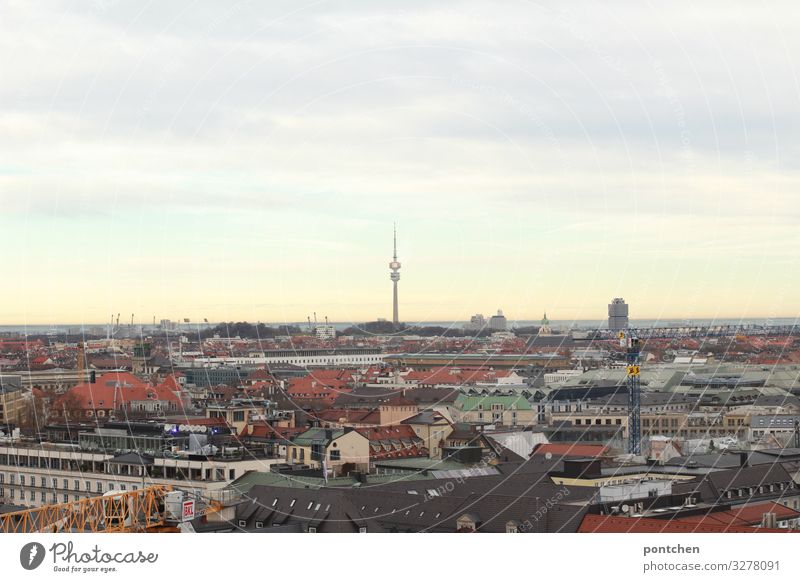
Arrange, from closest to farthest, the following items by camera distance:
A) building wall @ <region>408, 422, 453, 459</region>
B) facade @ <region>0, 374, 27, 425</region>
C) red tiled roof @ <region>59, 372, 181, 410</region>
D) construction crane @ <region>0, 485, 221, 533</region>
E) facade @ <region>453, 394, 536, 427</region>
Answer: construction crane @ <region>0, 485, 221, 533</region> → building wall @ <region>408, 422, 453, 459</region> → facade @ <region>0, 374, 27, 425</region> → facade @ <region>453, 394, 536, 427</region> → red tiled roof @ <region>59, 372, 181, 410</region>

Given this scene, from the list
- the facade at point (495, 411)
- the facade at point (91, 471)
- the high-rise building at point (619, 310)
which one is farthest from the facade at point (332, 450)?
the high-rise building at point (619, 310)

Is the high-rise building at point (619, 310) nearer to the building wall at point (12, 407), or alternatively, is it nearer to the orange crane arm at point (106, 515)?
the building wall at point (12, 407)

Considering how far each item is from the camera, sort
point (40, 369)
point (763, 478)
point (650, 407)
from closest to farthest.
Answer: point (763, 478), point (650, 407), point (40, 369)

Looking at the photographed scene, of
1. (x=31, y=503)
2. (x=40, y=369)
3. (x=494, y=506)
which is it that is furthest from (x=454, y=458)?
(x=40, y=369)

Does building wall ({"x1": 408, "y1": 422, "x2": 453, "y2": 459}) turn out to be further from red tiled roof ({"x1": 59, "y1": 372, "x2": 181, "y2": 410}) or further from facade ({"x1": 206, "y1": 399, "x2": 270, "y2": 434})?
red tiled roof ({"x1": 59, "y1": 372, "x2": 181, "y2": 410})

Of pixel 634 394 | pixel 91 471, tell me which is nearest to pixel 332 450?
pixel 91 471

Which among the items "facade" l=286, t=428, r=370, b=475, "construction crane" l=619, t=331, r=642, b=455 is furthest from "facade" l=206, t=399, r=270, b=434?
"construction crane" l=619, t=331, r=642, b=455
